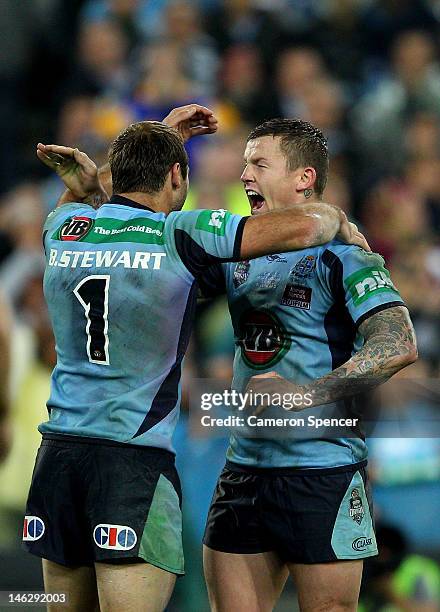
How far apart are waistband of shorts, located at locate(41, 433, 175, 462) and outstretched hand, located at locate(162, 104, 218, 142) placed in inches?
52.1

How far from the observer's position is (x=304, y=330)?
3.67 metres

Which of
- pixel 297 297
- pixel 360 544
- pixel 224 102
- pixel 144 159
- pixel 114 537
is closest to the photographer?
pixel 114 537

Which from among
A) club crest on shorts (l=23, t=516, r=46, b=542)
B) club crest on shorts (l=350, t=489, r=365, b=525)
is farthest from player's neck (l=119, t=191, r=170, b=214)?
club crest on shorts (l=350, t=489, r=365, b=525)

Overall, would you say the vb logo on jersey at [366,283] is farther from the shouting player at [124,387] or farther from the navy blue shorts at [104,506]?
the navy blue shorts at [104,506]

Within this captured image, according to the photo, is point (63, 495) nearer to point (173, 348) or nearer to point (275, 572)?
point (173, 348)

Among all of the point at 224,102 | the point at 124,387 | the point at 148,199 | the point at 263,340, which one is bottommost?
the point at 124,387

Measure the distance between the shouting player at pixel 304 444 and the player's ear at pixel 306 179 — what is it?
59mm

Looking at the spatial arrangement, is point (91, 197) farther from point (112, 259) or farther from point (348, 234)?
point (348, 234)

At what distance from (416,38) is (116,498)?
6.09 meters

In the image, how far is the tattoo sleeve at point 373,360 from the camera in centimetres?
342

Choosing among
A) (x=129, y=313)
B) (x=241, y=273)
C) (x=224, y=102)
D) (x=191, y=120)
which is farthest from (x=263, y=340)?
(x=224, y=102)

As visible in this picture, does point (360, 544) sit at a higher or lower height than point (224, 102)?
lower

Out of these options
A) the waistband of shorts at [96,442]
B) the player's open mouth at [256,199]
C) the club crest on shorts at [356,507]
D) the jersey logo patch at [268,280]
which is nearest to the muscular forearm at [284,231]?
the jersey logo patch at [268,280]

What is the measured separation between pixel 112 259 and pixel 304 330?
2.53 feet
